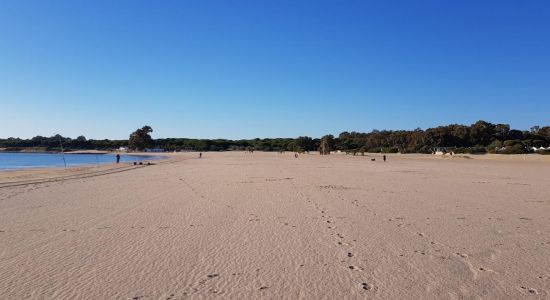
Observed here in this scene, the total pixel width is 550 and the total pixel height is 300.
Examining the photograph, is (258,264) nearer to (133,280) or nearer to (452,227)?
(133,280)

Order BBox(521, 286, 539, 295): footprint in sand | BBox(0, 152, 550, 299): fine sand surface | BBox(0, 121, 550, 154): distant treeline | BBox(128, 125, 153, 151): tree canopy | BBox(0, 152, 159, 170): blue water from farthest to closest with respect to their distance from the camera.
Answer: BBox(128, 125, 153, 151): tree canopy, BBox(0, 121, 550, 154): distant treeline, BBox(0, 152, 159, 170): blue water, BBox(0, 152, 550, 299): fine sand surface, BBox(521, 286, 539, 295): footprint in sand

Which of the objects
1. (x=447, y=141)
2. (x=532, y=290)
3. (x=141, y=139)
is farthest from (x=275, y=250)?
(x=141, y=139)

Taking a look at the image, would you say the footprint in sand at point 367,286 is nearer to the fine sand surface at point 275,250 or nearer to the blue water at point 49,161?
the fine sand surface at point 275,250

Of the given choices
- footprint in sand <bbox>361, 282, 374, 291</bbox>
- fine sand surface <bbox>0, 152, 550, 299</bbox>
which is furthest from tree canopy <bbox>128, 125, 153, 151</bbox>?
footprint in sand <bbox>361, 282, 374, 291</bbox>

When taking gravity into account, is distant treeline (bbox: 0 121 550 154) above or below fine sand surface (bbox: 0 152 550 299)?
above

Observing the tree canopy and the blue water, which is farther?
the tree canopy

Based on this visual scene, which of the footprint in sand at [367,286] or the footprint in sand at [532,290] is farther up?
the footprint in sand at [367,286]

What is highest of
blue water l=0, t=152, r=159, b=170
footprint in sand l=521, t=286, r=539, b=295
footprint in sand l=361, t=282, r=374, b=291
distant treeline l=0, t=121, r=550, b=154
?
distant treeline l=0, t=121, r=550, b=154

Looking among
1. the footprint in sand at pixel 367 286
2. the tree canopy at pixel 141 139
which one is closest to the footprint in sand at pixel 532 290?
the footprint in sand at pixel 367 286

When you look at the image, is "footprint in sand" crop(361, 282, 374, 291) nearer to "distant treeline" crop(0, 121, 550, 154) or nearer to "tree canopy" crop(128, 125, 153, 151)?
"distant treeline" crop(0, 121, 550, 154)

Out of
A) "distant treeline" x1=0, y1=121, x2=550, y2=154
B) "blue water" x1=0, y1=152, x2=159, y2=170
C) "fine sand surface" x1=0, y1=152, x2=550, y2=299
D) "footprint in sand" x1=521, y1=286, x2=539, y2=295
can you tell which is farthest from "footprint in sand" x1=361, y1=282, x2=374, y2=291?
"distant treeline" x1=0, y1=121, x2=550, y2=154

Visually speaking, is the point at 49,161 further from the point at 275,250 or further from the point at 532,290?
the point at 532,290

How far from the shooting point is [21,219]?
9055 millimetres

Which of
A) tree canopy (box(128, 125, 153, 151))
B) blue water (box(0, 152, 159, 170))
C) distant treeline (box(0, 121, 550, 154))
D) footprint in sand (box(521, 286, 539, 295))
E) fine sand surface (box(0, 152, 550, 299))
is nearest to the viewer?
footprint in sand (box(521, 286, 539, 295))
